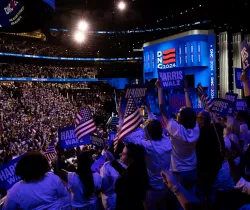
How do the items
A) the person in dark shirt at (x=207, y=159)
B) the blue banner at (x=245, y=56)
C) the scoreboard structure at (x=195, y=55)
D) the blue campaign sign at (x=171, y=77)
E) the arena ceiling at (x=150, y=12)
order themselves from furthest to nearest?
1. the scoreboard structure at (x=195, y=55)
2. the blue campaign sign at (x=171, y=77)
3. the arena ceiling at (x=150, y=12)
4. the blue banner at (x=245, y=56)
5. the person in dark shirt at (x=207, y=159)

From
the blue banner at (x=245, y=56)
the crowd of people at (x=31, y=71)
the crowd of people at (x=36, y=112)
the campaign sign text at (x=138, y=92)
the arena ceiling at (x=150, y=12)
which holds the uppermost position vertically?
the arena ceiling at (x=150, y=12)

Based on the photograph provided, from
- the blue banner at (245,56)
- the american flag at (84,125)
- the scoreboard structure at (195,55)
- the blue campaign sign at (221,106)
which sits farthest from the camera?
the scoreboard structure at (195,55)

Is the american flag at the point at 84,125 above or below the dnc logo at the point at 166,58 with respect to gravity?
below

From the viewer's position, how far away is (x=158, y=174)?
4332mm

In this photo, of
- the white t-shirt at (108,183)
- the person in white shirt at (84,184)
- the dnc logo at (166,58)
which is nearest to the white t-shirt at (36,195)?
the person in white shirt at (84,184)

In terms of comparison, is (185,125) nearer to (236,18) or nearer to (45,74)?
(236,18)

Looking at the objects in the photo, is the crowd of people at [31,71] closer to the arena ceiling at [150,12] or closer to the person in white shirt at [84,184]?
the arena ceiling at [150,12]

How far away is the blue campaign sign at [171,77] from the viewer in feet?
25.1

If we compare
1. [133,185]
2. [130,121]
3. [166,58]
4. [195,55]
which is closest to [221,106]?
[130,121]

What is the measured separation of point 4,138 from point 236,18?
19.2 m

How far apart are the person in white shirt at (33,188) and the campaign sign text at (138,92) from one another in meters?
3.03

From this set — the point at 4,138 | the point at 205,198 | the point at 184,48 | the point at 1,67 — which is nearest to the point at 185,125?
the point at 205,198

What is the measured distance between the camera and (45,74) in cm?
4644

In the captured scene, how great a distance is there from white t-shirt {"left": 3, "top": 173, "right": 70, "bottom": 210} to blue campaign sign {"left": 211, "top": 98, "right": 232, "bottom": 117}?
5.65 metres
